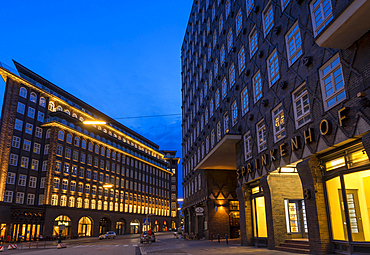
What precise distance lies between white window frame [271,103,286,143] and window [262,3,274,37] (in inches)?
199

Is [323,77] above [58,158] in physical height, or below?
below

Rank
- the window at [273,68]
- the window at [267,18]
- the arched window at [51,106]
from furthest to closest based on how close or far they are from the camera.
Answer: the arched window at [51,106] → the window at [267,18] → the window at [273,68]

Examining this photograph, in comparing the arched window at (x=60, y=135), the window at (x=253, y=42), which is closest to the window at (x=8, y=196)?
the arched window at (x=60, y=135)

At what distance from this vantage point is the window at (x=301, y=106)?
14597 millimetres

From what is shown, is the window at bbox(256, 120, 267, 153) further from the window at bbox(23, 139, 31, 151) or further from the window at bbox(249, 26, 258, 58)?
the window at bbox(23, 139, 31, 151)

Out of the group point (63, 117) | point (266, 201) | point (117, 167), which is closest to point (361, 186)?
point (266, 201)

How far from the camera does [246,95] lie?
23062mm

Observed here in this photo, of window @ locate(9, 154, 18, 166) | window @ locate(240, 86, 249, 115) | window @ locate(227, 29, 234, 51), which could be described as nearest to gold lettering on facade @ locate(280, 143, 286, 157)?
window @ locate(240, 86, 249, 115)

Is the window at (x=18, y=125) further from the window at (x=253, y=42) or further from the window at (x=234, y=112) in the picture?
the window at (x=253, y=42)

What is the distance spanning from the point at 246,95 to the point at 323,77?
986 centimetres

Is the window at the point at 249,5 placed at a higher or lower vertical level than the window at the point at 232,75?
higher

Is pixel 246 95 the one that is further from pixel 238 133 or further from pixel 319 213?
pixel 319 213

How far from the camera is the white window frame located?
56.1 feet

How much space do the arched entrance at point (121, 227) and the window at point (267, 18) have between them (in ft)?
244
